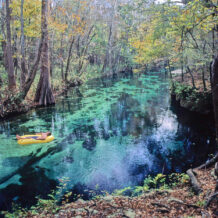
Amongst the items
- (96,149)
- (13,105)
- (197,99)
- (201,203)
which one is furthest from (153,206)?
Answer: (13,105)

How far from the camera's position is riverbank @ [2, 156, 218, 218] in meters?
3.78

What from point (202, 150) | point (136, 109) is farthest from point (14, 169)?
point (136, 109)

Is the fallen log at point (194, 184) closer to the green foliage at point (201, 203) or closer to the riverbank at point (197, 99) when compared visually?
the green foliage at point (201, 203)

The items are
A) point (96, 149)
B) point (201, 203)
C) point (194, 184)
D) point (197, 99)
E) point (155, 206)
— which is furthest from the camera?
point (197, 99)

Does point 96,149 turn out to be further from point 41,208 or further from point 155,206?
point 155,206

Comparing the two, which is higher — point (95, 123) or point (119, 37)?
point (119, 37)

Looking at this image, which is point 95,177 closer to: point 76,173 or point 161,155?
point 76,173

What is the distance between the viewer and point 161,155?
8555mm

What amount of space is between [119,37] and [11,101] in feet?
101

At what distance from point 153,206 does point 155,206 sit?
0.18 feet

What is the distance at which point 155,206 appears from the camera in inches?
165

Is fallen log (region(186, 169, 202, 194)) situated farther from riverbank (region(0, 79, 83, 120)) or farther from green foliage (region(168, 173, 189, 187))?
riverbank (region(0, 79, 83, 120))

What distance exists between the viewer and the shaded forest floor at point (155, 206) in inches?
149

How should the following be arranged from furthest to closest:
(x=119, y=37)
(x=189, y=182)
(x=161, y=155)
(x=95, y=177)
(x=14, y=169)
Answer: (x=119, y=37) → (x=161, y=155) → (x=14, y=169) → (x=95, y=177) → (x=189, y=182)
